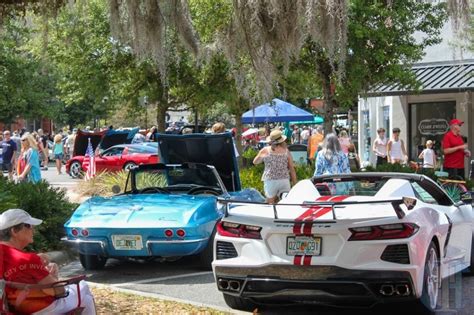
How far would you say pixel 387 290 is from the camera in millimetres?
6012

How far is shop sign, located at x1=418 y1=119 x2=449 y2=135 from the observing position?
25.2 metres

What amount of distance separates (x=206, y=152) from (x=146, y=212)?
6.85 ft

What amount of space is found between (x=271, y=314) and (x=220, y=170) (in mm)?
3869

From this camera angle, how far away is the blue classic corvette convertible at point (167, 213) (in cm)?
829

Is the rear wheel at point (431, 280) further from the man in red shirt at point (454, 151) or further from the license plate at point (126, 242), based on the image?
the man in red shirt at point (454, 151)

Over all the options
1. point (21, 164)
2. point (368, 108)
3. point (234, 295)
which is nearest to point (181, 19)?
point (234, 295)

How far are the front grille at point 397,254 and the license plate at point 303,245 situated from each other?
53 cm

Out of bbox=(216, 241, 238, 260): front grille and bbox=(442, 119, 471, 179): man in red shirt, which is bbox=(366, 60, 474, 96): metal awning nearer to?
bbox=(442, 119, 471, 179): man in red shirt

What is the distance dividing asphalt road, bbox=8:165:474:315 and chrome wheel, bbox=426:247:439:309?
0.62 ft

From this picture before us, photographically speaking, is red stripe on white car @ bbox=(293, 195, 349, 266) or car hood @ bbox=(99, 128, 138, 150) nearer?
red stripe on white car @ bbox=(293, 195, 349, 266)

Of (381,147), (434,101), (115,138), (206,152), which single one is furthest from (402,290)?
(115,138)

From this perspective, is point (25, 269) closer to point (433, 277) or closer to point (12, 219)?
point (12, 219)

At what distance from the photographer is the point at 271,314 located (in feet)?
22.6

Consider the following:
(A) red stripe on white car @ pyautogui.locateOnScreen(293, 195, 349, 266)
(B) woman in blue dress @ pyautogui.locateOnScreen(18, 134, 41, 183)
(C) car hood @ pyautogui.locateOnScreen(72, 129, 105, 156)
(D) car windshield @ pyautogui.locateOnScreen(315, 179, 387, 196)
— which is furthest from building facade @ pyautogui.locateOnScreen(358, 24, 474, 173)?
(A) red stripe on white car @ pyautogui.locateOnScreen(293, 195, 349, 266)
